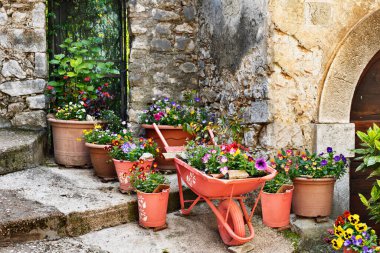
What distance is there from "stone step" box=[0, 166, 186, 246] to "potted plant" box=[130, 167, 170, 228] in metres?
0.20

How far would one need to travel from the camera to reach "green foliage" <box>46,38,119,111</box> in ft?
16.4

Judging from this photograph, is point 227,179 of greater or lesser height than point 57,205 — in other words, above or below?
above

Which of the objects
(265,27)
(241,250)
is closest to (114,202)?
(241,250)

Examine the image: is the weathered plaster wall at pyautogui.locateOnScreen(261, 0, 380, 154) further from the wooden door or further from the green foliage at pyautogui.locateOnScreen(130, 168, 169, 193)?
the green foliage at pyautogui.locateOnScreen(130, 168, 169, 193)

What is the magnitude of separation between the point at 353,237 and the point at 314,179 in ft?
2.03

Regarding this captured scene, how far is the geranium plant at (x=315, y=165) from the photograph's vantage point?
145 inches

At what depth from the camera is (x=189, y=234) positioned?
12.0 feet

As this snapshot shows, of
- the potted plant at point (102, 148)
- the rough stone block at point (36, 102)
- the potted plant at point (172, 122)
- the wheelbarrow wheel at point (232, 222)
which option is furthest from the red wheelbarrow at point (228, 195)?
the rough stone block at point (36, 102)

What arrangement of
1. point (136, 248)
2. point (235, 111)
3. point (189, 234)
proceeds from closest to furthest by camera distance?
point (136, 248), point (189, 234), point (235, 111)

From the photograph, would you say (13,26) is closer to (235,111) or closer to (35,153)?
(35,153)

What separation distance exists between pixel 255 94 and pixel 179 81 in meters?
1.55

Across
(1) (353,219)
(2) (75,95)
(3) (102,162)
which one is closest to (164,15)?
(2) (75,95)

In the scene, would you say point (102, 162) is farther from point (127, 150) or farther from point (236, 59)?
point (236, 59)

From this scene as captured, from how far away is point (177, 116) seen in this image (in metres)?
4.82
